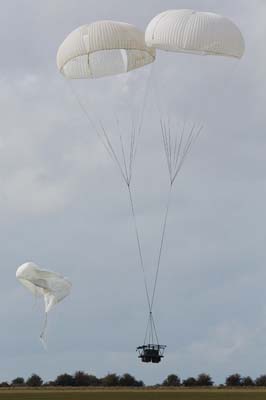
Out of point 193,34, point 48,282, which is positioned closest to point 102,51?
point 193,34

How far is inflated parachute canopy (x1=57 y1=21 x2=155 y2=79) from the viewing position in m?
60.7

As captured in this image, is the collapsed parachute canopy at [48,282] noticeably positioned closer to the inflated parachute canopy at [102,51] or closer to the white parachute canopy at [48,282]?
the white parachute canopy at [48,282]

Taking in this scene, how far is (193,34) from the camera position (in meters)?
58.4

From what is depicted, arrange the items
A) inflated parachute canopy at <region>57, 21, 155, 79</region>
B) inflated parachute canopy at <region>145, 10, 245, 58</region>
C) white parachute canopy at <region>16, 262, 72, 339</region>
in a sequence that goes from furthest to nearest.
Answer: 1. white parachute canopy at <region>16, 262, 72, 339</region>
2. inflated parachute canopy at <region>57, 21, 155, 79</region>
3. inflated parachute canopy at <region>145, 10, 245, 58</region>

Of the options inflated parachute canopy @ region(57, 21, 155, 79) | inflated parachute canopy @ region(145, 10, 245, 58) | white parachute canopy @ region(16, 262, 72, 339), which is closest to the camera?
inflated parachute canopy @ region(145, 10, 245, 58)

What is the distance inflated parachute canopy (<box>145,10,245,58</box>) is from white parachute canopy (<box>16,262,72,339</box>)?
696 inches

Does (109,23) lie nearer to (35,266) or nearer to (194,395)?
(35,266)

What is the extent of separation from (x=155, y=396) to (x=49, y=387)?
3034cm

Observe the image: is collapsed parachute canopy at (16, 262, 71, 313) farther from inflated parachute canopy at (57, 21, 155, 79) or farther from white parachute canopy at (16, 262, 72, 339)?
inflated parachute canopy at (57, 21, 155, 79)

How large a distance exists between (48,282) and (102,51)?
1473 cm

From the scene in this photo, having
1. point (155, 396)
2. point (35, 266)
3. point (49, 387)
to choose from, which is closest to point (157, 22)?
point (35, 266)

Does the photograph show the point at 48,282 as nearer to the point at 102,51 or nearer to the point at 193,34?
the point at 102,51

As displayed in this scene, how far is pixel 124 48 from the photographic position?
6069 centimetres

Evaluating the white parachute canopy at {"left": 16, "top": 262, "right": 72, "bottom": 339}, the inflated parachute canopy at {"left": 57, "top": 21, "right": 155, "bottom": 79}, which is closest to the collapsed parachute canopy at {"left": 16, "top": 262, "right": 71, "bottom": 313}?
the white parachute canopy at {"left": 16, "top": 262, "right": 72, "bottom": 339}
